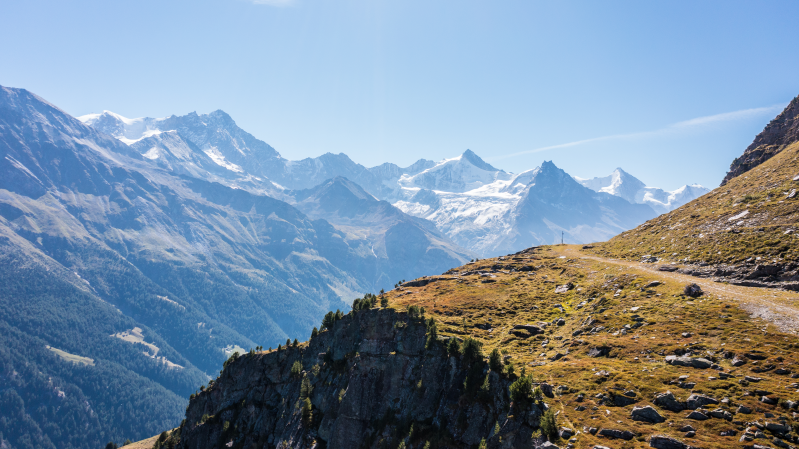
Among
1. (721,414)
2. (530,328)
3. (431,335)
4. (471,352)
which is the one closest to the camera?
(721,414)

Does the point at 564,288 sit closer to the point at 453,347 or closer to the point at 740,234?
the point at 740,234

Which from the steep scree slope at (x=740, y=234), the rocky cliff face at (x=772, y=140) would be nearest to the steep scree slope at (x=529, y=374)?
the steep scree slope at (x=740, y=234)

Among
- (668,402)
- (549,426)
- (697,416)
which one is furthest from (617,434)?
(697,416)

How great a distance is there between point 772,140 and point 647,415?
5601 inches

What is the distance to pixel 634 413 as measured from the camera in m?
35.1

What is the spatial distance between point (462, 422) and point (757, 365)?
31.7m

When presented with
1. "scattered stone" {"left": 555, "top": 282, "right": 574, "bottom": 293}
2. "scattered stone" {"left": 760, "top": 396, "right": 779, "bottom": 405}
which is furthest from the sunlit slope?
"scattered stone" {"left": 760, "top": 396, "right": 779, "bottom": 405}

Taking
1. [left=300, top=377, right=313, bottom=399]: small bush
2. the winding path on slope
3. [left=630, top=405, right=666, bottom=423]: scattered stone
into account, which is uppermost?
the winding path on slope

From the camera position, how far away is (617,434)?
33.5m

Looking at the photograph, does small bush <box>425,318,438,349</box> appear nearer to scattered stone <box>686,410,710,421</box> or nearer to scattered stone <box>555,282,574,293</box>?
scattered stone <box>555,282,574,293</box>

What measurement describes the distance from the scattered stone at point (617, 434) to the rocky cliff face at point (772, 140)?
12789 cm

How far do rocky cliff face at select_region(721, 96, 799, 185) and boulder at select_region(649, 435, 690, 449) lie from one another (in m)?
127

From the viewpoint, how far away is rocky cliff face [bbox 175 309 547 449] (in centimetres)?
4828

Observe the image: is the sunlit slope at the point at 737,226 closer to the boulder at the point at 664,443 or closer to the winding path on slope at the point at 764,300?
the winding path on slope at the point at 764,300
